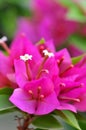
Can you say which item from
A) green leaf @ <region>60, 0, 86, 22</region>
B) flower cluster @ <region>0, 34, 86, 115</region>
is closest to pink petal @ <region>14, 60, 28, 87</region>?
flower cluster @ <region>0, 34, 86, 115</region>

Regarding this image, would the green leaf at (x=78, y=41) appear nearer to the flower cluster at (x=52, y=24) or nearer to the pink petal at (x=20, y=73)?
the flower cluster at (x=52, y=24)

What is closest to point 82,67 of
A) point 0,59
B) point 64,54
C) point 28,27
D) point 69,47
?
point 64,54

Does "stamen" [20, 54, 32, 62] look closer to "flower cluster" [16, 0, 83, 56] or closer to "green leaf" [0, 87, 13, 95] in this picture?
"green leaf" [0, 87, 13, 95]

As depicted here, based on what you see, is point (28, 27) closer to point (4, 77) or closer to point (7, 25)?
point (7, 25)

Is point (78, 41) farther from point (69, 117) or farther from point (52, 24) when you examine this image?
point (69, 117)

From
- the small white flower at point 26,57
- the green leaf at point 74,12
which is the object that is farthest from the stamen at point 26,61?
the green leaf at point 74,12

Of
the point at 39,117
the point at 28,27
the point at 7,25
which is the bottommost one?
the point at 7,25
